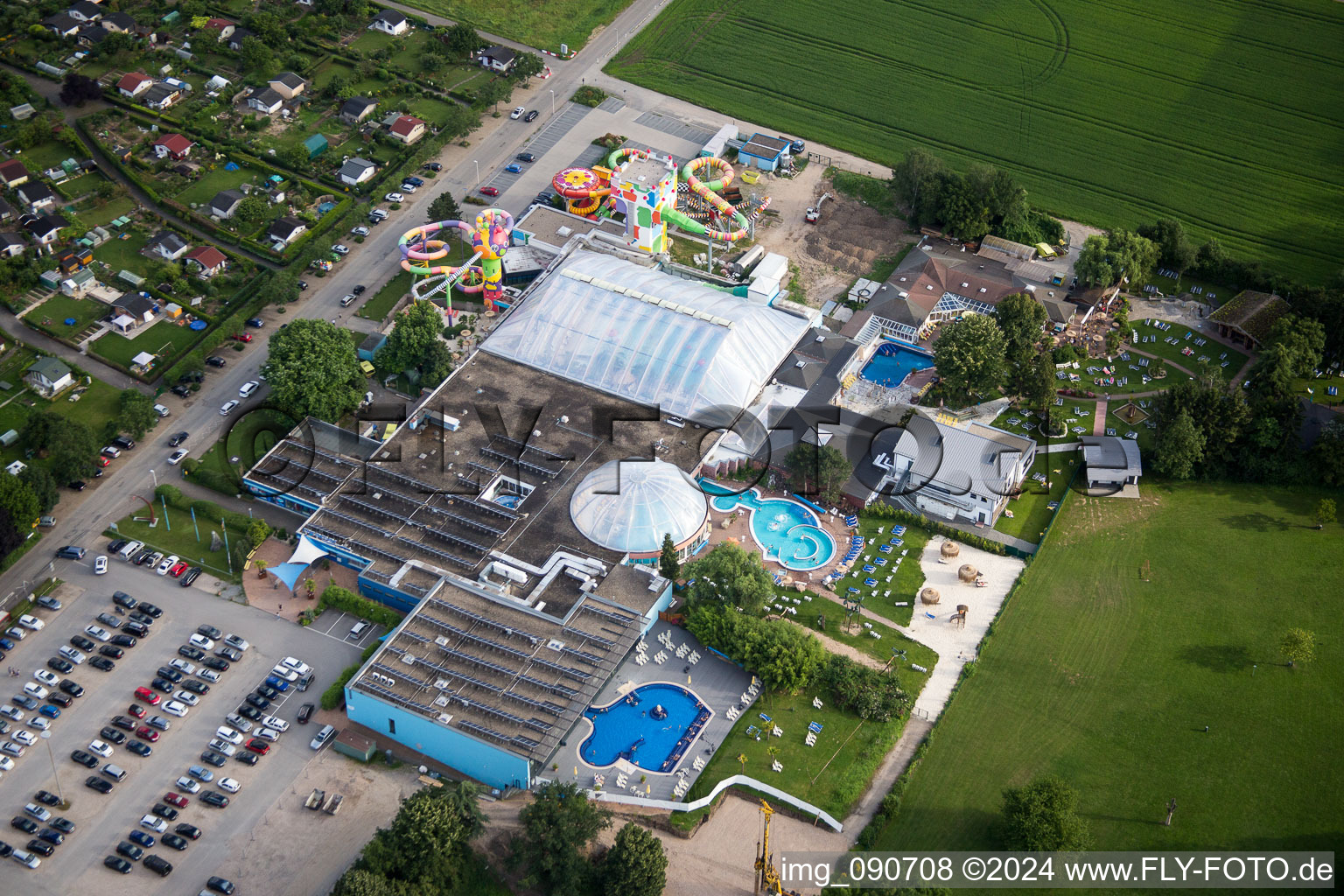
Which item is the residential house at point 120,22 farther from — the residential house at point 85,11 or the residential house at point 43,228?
the residential house at point 43,228

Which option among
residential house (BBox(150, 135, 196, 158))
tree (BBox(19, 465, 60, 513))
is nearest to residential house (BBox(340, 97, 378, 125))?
residential house (BBox(150, 135, 196, 158))

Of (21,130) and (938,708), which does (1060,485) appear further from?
(21,130)

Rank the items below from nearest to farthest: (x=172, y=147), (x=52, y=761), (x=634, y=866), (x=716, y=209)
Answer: (x=634, y=866)
(x=52, y=761)
(x=716, y=209)
(x=172, y=147)

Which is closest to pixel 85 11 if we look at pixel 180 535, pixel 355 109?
pixel 355 109

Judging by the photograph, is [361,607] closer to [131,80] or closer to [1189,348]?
[1189,348]

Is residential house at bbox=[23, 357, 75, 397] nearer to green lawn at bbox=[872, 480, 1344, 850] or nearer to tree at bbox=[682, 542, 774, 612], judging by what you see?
tree at bbox=[682, 542, 774, 612]

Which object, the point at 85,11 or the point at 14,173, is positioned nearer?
the point at 14,173
